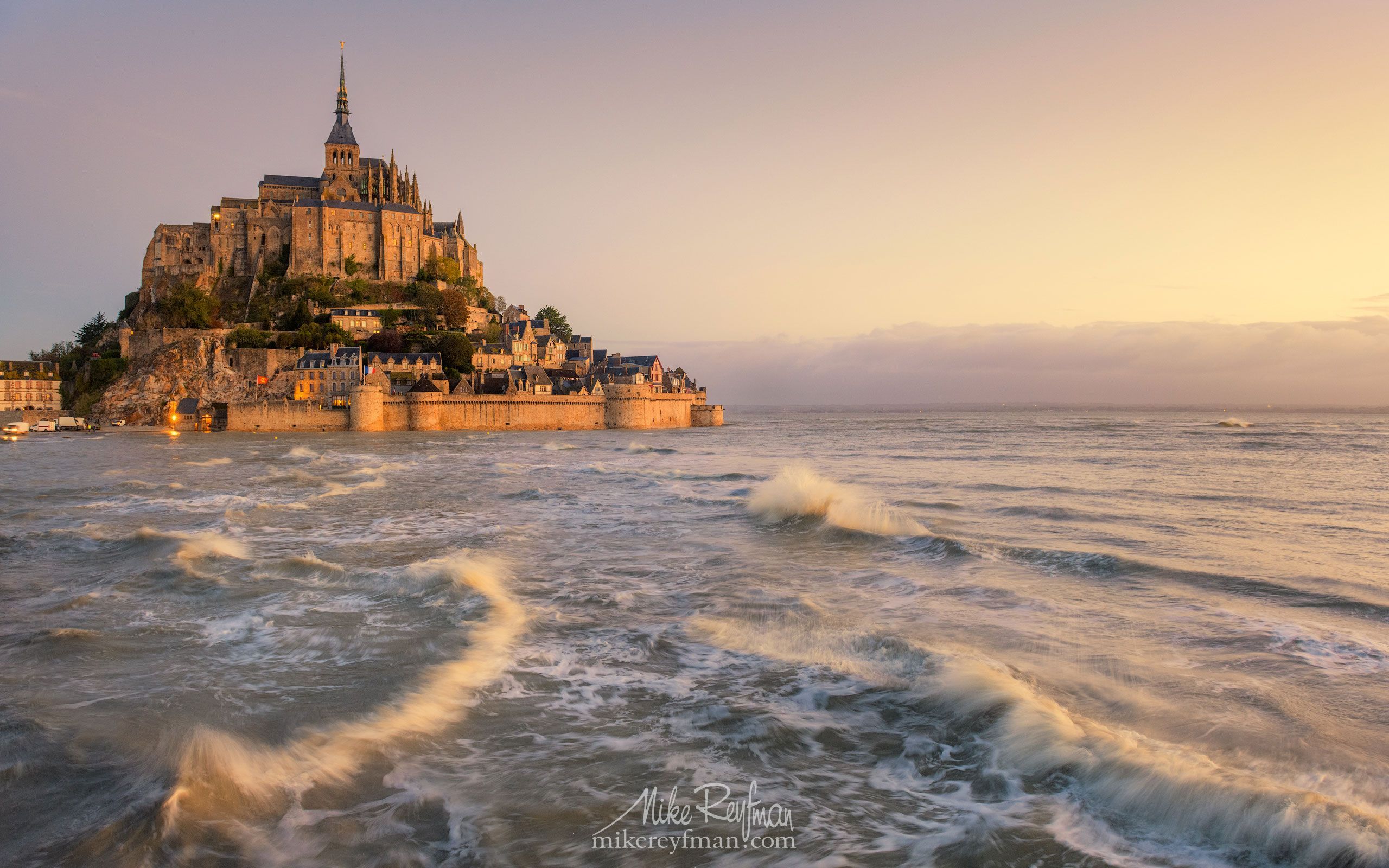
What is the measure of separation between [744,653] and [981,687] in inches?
81.9

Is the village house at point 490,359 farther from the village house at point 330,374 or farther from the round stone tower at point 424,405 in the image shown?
the village house at point 330,374

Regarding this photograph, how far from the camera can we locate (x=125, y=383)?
2562 inches

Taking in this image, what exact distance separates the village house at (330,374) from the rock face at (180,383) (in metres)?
1.96

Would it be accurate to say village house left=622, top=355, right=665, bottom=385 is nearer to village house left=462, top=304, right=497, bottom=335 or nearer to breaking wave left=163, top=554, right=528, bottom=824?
village house left=462, top=304, right=497, bottom=335

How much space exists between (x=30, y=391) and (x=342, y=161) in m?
36.4

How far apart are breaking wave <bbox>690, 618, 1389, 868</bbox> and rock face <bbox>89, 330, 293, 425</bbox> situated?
68.4 metres

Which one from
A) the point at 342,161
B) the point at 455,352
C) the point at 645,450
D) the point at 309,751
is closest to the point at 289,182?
the point at 342,161

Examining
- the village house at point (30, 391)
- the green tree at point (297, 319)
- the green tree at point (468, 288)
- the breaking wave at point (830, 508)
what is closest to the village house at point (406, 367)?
the green tree at point (297, 319)

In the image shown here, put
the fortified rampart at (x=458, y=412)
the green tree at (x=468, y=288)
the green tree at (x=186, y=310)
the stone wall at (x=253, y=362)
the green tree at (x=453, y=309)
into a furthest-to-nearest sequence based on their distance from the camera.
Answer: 1. the green tree at (x=468, y=288)
2. the green tree at (x=453, y=309)
3. the green tree at (x=186, y=310)
4. the stone wall at (x=253, y=362)
5. the fortified rampart at (x=458, y=412)

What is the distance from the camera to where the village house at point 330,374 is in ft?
207

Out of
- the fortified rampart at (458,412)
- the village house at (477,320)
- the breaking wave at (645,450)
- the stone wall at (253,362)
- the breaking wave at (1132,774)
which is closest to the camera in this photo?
the breaking wave at (1132,774)

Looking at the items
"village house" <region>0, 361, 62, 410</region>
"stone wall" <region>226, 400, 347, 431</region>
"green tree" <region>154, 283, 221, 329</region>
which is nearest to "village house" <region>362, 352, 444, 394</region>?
"stone wall" <region>226, 400, 347, 431</region>

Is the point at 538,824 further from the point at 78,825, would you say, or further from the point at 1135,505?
the point at 1135,505

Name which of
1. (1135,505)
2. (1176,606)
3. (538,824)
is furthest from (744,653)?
(1135,505)
